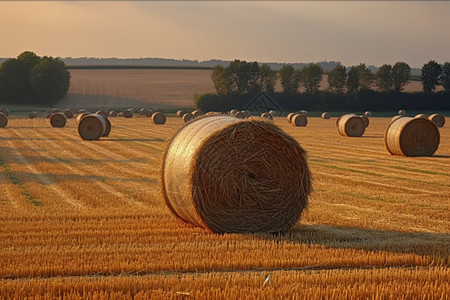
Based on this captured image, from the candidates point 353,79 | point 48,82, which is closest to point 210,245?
point 353,79

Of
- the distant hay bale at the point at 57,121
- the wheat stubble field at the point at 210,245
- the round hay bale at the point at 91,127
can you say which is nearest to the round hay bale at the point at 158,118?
the distant hay bale at the point at 57,121

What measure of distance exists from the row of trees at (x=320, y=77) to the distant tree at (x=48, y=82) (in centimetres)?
2123

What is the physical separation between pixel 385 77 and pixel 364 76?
8.50ft

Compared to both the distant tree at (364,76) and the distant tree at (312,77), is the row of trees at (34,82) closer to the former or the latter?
the distant tree at (312,77)

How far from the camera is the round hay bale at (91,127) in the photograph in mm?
33219

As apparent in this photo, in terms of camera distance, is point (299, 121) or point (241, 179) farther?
point (299, 121)

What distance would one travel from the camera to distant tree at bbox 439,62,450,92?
88.2m

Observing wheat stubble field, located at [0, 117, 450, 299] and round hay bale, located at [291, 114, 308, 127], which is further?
round hay bale, located at [291, 114, 308, 127]

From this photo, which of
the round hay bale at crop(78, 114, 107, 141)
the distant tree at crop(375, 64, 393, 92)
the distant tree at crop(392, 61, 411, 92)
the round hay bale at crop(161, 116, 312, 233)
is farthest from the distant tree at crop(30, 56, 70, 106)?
the round hay bale at crop(161, 116, 312, 233)

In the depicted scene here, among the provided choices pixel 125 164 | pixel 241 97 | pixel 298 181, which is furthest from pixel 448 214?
pixel 241 97

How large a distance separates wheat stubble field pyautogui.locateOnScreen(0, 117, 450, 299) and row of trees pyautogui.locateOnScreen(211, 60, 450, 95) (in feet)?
232

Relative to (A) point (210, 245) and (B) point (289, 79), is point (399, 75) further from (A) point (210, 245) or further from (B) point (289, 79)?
(A) point (210, 245)

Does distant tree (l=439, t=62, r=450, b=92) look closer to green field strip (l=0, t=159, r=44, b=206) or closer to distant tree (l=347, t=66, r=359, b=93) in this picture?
distant tree (l=347, t=66, r=359, b=93)

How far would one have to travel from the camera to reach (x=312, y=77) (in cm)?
9081
